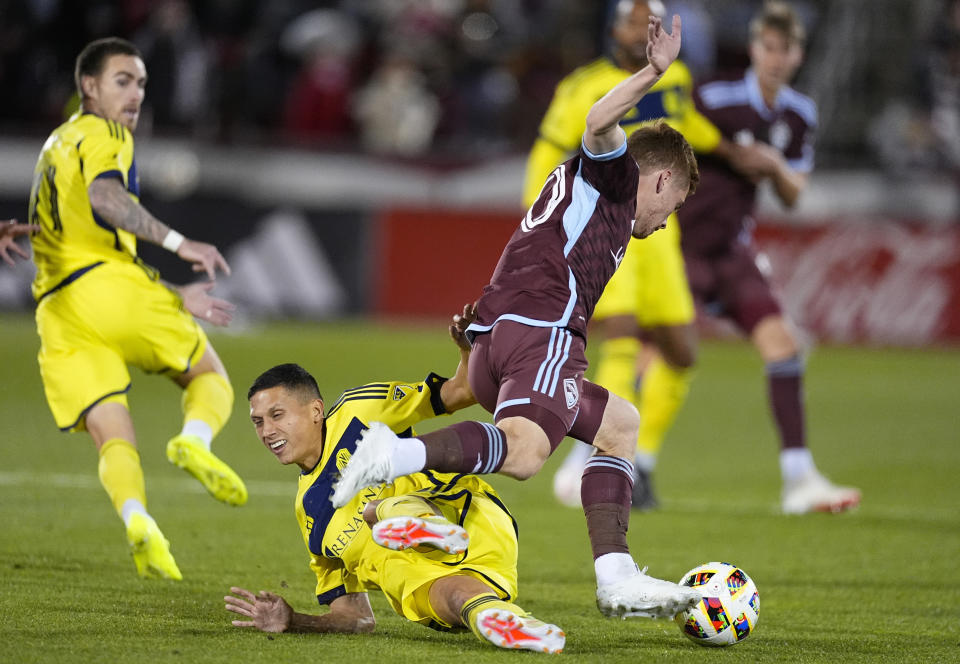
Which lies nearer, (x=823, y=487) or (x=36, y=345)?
(x=823, y=487)

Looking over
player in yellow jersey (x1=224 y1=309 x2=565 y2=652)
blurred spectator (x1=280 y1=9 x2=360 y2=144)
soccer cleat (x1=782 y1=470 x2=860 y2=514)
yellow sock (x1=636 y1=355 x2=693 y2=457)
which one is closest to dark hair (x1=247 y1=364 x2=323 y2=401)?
player in yellow jersey (x1=224 y1=309 x2=565 y2=652)

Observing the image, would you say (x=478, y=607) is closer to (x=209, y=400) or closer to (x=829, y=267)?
(x=209, y=400)

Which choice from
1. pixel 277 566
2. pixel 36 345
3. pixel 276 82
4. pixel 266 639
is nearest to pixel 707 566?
pixel 266 639

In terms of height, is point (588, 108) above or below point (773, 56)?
below

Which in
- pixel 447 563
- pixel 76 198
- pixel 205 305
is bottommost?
pixel 447 563

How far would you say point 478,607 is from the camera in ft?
14.2

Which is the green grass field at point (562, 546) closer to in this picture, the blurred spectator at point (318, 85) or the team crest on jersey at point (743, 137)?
the team crest on jersey at point (743, 137)

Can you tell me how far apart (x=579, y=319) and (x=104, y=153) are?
6.88ft

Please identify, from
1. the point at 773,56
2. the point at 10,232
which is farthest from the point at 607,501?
the point at 773,56

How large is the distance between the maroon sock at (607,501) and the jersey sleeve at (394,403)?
0.58m

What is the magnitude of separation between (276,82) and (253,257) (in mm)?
2484

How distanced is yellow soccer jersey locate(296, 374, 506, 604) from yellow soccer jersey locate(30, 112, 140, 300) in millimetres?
1533

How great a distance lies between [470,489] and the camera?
15.6 ft

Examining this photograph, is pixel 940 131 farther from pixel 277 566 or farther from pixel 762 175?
pixel 277 566
